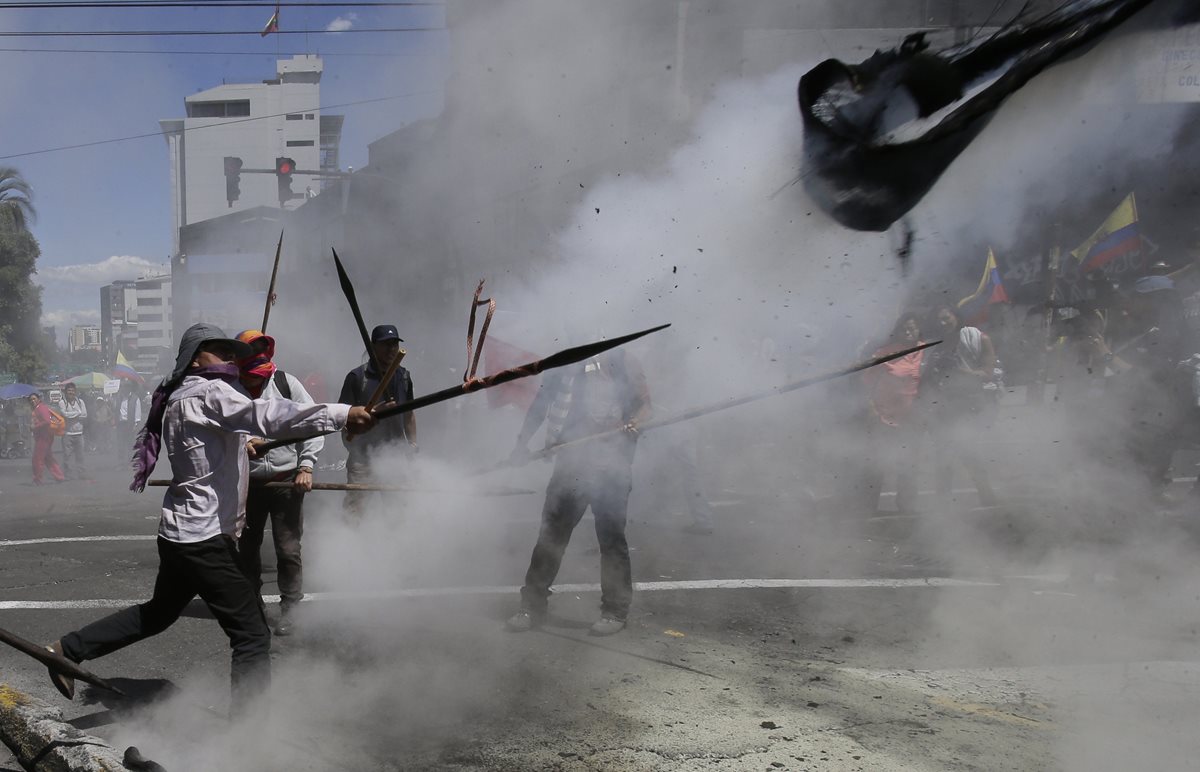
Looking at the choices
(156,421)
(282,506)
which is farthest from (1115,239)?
(156,421)

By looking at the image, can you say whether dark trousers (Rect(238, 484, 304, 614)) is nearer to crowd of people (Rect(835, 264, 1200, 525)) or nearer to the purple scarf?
the purple scarf

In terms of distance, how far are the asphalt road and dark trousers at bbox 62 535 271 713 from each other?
21cm

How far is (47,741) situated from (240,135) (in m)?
85.9

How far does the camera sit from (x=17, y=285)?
3334 centimetres

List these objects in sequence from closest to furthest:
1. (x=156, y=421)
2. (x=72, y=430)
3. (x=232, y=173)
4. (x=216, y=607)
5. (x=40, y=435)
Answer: (x=216, y=607)
(x=156, y=421)
(x=40, y=435)
(x=72, y=430)
(x=232, y=173)

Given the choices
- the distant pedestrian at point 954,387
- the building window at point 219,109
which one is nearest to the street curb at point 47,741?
the distant pedestrian at point 954,387

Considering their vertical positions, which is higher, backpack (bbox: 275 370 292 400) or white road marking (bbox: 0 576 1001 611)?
backpack (bbox: 275 370 292 400)

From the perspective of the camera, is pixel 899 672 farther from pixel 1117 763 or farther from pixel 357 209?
pixel 357 209

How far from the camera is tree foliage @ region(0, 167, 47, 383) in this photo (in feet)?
108

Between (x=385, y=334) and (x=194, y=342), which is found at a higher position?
(x=385, y=334)

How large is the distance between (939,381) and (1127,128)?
156 inches

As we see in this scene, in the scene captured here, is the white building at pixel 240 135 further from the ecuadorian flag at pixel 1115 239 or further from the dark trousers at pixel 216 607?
the dark trousers at pixel 216 607

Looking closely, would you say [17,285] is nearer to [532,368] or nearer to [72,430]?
[72,430]

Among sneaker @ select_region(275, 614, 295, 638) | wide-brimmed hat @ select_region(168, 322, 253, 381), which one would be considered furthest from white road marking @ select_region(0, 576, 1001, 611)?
wide-brimmed hat @ select_region(168, 322, 253, 381)
